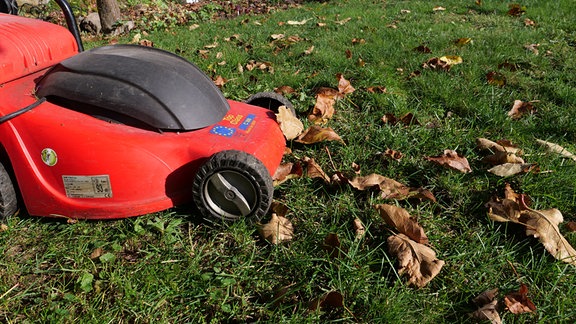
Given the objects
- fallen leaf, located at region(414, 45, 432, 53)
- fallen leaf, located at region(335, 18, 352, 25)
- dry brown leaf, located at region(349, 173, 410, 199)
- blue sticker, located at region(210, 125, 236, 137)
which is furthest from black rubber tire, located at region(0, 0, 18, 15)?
fallen leaf, located at region(335, 18, 352, 25)

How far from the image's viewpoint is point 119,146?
1.76 metres

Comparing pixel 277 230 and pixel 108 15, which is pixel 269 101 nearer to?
pixel 277 230

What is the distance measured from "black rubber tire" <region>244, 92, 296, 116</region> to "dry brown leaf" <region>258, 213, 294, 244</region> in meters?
0.78

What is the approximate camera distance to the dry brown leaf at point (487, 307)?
143 centimetres

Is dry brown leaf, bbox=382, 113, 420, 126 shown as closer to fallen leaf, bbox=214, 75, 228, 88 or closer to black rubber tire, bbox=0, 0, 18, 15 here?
fallen leaf, bbox=214, 75, 228, 88

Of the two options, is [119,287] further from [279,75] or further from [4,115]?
[279,75]

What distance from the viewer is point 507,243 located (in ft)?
5.71

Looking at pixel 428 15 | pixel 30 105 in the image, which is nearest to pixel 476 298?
pixel 30 105

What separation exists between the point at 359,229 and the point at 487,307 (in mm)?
538

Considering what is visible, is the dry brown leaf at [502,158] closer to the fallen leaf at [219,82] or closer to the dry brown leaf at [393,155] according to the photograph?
the dry brown leaf at [393,155]

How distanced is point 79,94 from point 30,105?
0.20m

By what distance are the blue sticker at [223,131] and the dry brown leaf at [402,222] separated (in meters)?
0.71

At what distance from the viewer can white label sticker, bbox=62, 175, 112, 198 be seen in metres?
1.80

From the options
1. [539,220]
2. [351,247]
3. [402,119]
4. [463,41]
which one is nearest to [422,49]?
[463,41]
